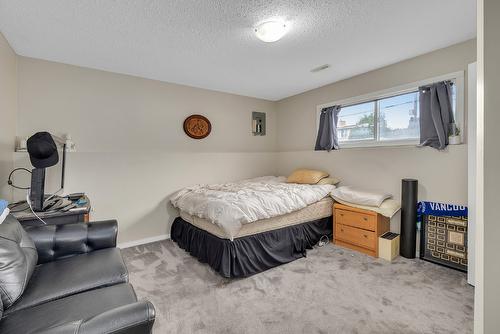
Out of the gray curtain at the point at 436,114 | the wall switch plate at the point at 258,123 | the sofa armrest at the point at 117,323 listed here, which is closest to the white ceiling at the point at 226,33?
the gray curtain at the point at 436,114

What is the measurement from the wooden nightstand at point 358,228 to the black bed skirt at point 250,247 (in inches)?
9.6

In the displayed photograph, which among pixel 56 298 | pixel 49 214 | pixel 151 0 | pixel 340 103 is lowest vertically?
pixel 56 298

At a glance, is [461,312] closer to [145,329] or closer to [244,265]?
[244,265]

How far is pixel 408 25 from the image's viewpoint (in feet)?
7.15

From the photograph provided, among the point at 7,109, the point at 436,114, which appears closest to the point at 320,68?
the point at 436,114

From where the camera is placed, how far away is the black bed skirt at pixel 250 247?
2.42 metres

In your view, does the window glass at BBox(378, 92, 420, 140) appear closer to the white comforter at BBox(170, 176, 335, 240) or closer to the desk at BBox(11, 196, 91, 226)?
the white comforter at BBox(170, 176, 335, 240)

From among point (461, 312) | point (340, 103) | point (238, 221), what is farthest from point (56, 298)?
point (340, 103)

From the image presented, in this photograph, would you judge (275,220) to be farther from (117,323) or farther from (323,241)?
(117,323)

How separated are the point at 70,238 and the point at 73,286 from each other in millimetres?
547

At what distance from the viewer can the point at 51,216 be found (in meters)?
2.01

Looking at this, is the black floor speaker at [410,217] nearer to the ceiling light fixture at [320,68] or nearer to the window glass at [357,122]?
the window glass at [357,122]

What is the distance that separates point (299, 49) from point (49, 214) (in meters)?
2.84

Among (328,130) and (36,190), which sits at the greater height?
(328,130)
